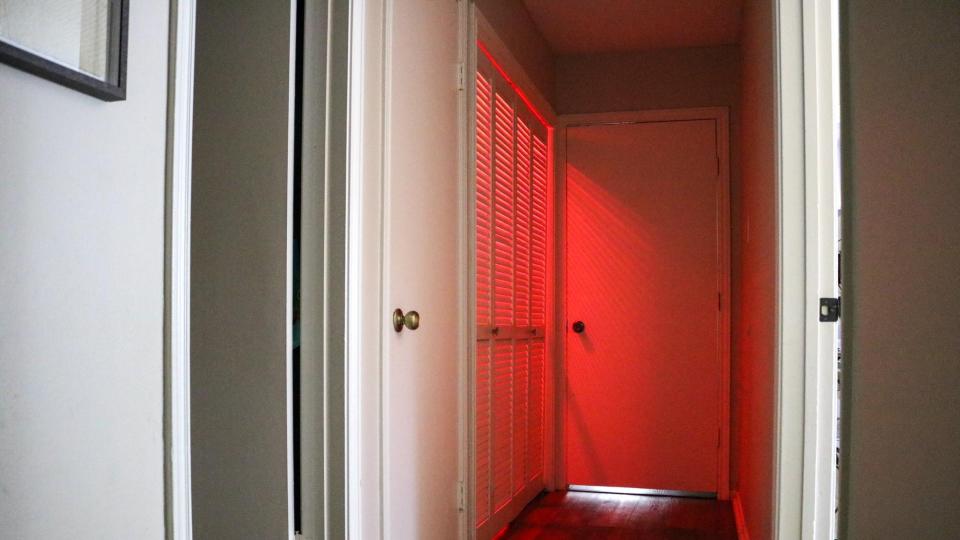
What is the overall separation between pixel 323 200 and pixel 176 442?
874mm

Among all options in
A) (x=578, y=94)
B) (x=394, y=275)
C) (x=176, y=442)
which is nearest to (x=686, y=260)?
(x=578, y=94)

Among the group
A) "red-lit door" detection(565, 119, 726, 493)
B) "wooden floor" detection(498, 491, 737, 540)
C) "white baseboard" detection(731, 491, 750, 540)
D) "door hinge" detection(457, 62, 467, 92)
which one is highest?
"door hinge" detection(457, 62, 467, 92)

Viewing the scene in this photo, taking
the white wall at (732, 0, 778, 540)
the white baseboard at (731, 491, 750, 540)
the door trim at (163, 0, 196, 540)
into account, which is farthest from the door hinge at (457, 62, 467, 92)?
the white baseboard at (731, 491, 750, 540)

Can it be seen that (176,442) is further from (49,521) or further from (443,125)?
(443,125)

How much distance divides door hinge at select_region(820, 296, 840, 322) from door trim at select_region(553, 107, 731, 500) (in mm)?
2701

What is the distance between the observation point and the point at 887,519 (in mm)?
1688

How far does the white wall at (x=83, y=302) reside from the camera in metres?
0.95

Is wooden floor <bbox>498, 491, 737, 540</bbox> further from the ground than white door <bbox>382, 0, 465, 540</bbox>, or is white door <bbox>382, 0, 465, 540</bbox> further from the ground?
white door <bbox>382, 0, 465, 540</bbox>

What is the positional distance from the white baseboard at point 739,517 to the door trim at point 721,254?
223 millimetres

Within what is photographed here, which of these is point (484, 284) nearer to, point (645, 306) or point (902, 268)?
point (645, 306)

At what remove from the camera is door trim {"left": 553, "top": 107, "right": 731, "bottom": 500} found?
4547 millimetres

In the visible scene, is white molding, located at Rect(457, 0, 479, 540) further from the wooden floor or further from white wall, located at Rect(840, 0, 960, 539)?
white wall, located at Rect(840, 0, 960, 539)

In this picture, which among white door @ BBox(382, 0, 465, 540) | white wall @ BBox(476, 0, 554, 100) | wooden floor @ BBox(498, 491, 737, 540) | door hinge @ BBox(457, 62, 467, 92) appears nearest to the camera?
white door @ BBox(382, 0, 465, 540)

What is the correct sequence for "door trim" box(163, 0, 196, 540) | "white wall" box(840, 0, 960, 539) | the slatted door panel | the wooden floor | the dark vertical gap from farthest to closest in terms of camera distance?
the wooden floor
the slatted door panel
the dark vertical gap
"white wall" box(840, 0, 960, 539)
"door trim" box(163, 0, 196, 540)
